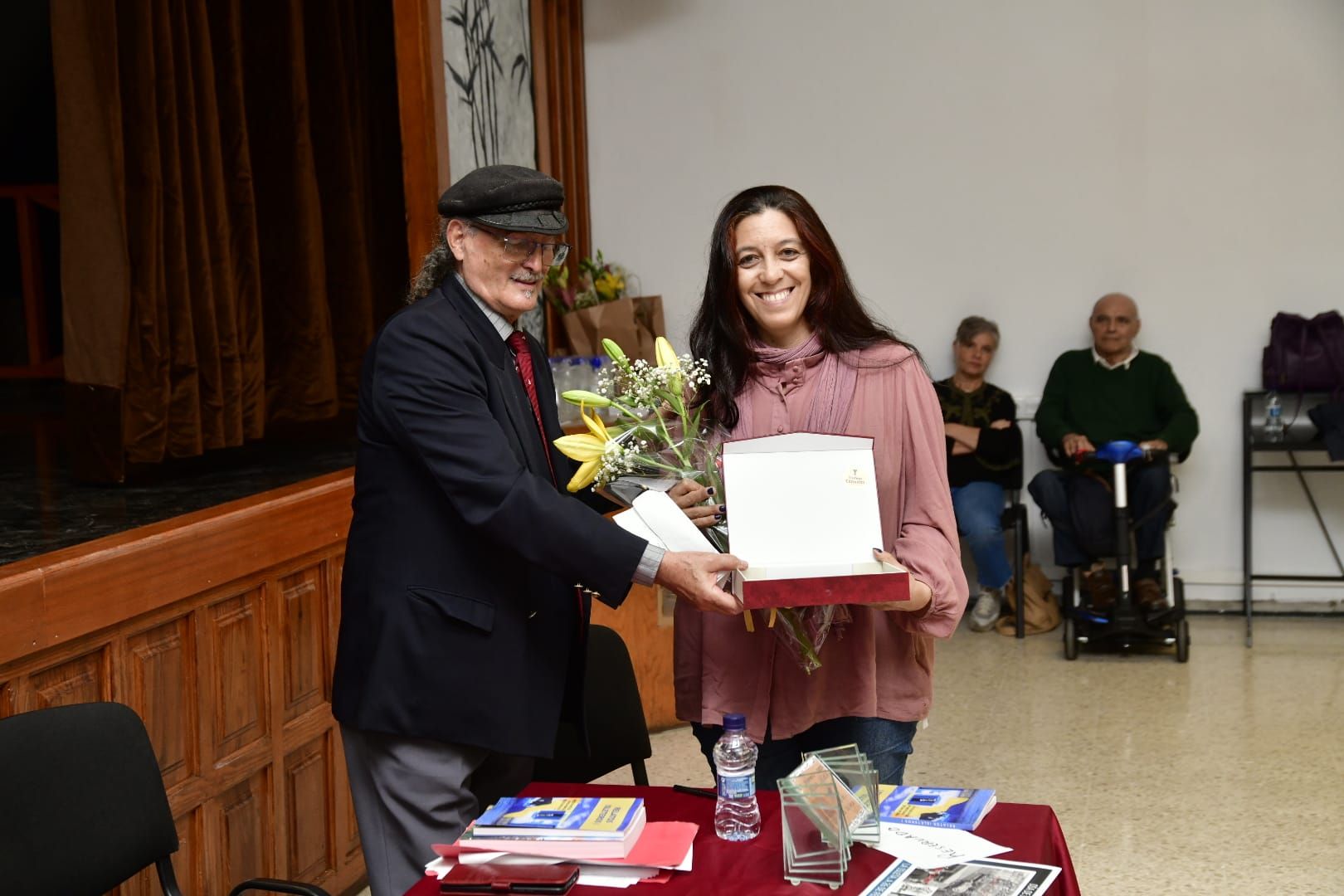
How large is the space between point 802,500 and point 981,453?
4.12 m

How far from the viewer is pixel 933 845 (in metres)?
1.67

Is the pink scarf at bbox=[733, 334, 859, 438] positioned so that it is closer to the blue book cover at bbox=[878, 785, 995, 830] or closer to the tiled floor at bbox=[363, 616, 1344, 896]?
the blue book cover at bbox=[878, 785, 995, 830]

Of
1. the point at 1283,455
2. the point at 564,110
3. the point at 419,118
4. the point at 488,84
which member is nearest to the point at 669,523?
the point at 419,118

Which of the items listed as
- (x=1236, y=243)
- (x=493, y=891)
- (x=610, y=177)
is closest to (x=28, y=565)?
(x=493, y=891)

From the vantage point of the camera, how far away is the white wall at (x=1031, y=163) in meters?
5.81

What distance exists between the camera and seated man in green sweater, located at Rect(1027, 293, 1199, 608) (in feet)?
17.7

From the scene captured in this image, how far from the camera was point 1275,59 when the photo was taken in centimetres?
578

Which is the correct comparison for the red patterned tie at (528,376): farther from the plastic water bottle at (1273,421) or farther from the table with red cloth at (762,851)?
the plastic water bottle at (1273,421)

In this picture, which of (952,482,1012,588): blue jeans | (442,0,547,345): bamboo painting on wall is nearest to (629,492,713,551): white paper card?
(442,0,547,345): bamboo painting on wall

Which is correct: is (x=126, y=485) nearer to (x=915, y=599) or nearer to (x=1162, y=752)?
(x=915, y=599)

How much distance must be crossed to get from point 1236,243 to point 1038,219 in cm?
89

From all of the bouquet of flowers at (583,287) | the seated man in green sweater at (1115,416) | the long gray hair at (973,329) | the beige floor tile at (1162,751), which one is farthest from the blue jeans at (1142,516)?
the bouquet of flowers at (583,287)

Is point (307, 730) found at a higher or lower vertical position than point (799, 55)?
lower

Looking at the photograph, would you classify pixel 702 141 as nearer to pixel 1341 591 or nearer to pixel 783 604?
pixel 1341 591
